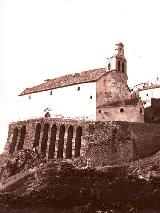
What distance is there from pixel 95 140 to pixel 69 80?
1436cm

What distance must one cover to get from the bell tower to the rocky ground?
1673 centimetres

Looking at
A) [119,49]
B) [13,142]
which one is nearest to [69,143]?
[13,142]

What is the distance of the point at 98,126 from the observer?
51.2m

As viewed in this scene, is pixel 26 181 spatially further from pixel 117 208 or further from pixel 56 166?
pixel 117 208

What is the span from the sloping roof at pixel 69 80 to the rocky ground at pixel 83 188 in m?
14.9

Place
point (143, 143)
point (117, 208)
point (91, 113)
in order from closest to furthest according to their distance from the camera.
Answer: point (117, 208) → point (143, 143) → point (91, 113)

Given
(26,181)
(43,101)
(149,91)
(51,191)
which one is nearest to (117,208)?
(51,191)

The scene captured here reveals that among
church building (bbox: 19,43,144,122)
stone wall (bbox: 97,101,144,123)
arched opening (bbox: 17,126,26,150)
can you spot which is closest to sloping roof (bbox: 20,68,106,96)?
church building (bbox: 19,43,144,122)

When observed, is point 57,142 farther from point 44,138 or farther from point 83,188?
point 83,188

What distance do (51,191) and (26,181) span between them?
3.84 m

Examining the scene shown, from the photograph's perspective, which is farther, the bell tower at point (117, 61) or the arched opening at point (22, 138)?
the bell tower at point (117, 61)

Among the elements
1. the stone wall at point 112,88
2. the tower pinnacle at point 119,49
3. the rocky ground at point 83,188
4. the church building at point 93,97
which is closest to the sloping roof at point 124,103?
the church building at point 93,97

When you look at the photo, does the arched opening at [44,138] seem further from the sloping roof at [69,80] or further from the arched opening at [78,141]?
the sloping roof at [69,80]

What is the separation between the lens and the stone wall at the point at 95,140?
49531 millimetres
